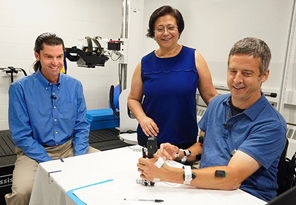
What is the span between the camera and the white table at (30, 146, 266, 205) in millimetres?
1025

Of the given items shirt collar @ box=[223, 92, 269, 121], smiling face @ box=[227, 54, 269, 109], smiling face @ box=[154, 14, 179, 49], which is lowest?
shirt collar @ box=[223, 92, 269, 121]

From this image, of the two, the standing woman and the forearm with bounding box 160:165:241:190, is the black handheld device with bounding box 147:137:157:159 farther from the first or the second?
the standing woman

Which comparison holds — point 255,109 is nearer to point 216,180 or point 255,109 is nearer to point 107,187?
point 216,180

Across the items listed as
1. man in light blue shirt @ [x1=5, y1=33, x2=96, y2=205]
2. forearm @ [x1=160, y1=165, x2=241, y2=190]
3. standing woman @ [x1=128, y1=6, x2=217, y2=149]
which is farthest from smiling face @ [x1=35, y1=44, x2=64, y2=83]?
forearm @ [x1=160, y1=165, x2=241, y2=190]

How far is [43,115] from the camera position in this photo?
1.87 metres

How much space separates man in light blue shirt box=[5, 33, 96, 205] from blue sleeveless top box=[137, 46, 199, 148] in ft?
2.22

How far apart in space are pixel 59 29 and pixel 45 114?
249 centimetres

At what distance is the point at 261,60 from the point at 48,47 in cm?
148

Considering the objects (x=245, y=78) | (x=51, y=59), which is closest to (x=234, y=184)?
(x=245, y=78)

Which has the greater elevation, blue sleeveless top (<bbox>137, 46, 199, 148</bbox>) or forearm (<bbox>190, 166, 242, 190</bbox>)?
blue sleeveless top (<bbox>137, 46, 199, 148</bbox>)

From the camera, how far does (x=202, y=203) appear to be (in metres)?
1.00

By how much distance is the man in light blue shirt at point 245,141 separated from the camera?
1092mm

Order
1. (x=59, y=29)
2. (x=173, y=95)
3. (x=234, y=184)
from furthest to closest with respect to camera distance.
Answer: (x=59, y=29) < (x=173, y=95) < (x=234, y=184)

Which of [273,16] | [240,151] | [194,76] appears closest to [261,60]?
[240,151]
